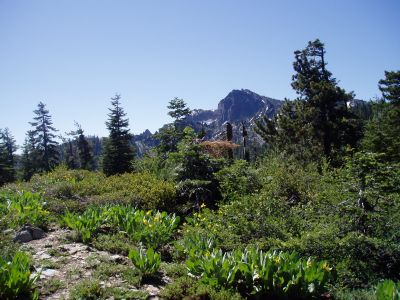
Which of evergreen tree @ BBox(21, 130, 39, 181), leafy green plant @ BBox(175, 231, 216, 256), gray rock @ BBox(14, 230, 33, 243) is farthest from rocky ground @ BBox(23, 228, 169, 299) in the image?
evergreen tree @ BBox(21, 130, 39, 181)

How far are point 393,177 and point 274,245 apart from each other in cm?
292

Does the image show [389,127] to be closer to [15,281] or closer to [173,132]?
[173,132]

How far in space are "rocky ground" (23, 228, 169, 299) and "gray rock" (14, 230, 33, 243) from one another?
0.10 m

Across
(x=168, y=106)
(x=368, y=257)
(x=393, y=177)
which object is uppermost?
(x=168, y=106)

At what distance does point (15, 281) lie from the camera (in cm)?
363

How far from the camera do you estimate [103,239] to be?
611 centimetres

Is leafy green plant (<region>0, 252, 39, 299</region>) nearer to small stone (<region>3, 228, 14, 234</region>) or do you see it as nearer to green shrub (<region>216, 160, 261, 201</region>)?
small stone (<region>3, 228, 14, 234</region>)

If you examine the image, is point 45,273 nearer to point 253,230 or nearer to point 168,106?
point 253,230

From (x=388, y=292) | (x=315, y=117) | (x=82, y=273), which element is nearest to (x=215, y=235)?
(x=82, y=273)

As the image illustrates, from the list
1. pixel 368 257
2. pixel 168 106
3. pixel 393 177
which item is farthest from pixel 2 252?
pixel 168 106

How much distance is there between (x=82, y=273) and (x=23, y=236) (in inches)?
83.2

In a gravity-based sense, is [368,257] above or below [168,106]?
below

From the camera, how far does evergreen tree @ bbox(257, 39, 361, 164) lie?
57.5 ft

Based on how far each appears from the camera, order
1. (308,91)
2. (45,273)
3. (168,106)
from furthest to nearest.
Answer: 1. (308,91)
2. (168,106)
3. (45,273)
